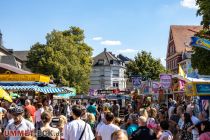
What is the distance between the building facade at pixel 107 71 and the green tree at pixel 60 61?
2123 inches

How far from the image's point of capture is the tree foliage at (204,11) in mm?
26413

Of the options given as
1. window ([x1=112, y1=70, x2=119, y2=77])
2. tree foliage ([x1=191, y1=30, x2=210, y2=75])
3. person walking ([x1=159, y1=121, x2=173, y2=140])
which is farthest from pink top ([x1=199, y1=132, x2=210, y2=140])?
window ([x1=112, y1=70, x2=119, y2=77])

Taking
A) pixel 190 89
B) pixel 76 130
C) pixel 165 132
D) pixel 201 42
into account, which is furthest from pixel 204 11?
pixel 76 130

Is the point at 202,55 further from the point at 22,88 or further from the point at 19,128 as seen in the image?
the point at 19,128

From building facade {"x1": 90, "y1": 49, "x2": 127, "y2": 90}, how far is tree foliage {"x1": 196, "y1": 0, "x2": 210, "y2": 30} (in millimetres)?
96340

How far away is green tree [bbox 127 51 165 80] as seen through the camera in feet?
210

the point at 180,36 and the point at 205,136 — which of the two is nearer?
the point at 205,136

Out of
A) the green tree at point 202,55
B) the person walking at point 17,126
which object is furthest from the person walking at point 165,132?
the green tree at point 202,55

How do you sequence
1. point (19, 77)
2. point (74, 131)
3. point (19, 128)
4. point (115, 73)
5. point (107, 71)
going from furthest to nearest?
point (115, 73) → point (107, 71) → point (19, 77) → point (74, 131) → point (19, 128)

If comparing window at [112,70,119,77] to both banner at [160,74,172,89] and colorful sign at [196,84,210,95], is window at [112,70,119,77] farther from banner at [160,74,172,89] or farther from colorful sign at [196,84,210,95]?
colorful sign at [196,84,210,95]

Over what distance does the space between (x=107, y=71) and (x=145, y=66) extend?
6255cm

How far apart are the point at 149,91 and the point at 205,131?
946 inches

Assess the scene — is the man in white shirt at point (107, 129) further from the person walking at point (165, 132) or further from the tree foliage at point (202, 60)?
the tree foliage at point (202, 60)

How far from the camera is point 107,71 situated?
126 metres
